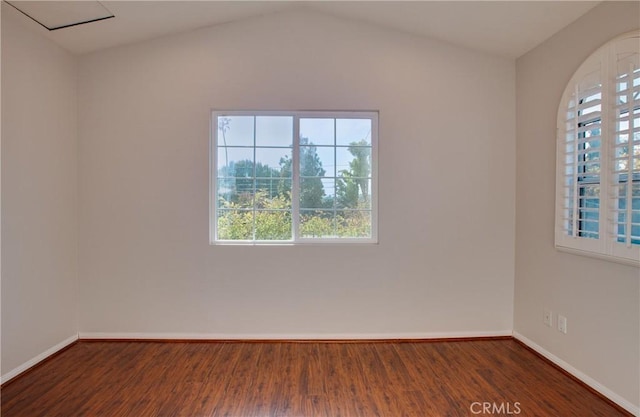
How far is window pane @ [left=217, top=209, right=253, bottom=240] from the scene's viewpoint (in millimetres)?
2826

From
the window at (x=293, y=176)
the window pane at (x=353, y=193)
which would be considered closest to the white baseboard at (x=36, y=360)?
the window at (x=293, y=176)

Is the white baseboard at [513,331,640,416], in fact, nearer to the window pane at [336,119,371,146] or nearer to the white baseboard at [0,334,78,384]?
the window pane at [336,119,371,146]

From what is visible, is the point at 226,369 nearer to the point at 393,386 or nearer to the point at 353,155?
the point at 393,386

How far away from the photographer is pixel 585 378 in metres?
2.10

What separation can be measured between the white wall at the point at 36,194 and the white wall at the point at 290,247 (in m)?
0.12

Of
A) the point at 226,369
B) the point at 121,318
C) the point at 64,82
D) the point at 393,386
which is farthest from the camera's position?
the point at 121,318

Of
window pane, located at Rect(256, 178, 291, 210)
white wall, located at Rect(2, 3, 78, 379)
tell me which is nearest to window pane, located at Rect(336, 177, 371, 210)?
window pane, located at Rect(256, 178, 291, 210)

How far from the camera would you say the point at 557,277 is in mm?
2352

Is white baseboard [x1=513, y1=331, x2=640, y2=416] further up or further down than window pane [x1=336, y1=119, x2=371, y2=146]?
further down

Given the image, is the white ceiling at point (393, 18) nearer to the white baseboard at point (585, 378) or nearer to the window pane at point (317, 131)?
the window pane at point (317, 131)

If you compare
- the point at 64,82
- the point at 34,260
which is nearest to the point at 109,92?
A: the point at 64,82

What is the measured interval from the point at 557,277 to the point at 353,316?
1677mm

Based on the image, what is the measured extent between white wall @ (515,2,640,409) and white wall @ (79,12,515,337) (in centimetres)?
17
